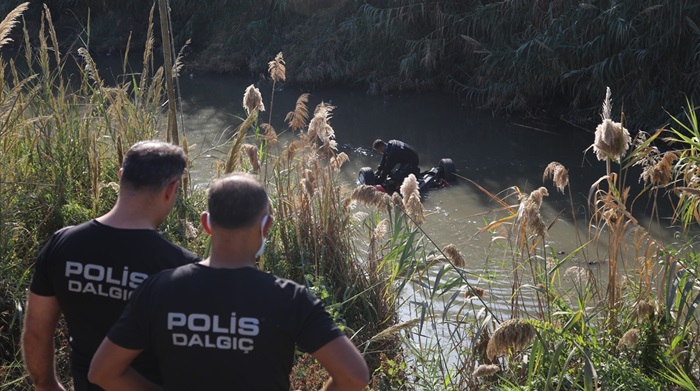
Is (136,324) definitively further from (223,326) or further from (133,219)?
(133,219)

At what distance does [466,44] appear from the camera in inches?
583

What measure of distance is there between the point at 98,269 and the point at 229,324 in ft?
1.83

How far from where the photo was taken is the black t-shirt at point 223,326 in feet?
6.11

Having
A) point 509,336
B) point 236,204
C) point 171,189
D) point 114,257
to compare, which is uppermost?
point 236,204

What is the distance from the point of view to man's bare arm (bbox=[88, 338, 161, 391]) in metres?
1.93

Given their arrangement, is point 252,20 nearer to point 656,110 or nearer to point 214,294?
point 656,110

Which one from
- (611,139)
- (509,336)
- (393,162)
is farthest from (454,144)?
(509,336)

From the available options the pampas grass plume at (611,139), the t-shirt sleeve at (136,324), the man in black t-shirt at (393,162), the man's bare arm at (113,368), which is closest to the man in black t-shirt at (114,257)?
the man's bare arm at (113,368)

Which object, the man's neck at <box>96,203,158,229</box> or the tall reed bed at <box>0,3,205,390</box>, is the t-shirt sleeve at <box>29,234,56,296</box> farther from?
the tall reed bed at <box>0,3,205,390</box>

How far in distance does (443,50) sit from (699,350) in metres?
12.0

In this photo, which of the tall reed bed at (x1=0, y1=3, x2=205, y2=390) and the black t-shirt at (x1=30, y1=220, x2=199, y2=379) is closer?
the black t-shirt at (x1=30, y1=220, x2=199, y2=379)

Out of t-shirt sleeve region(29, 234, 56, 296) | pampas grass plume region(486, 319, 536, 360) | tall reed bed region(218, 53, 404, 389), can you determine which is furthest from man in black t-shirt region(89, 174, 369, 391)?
tall reed bed region(218, 53, 404, 389)

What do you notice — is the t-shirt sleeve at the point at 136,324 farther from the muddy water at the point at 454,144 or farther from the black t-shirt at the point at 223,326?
the muddy water at the point at 454,144

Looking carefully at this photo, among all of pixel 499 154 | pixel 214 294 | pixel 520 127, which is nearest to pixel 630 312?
pixel 214 294
